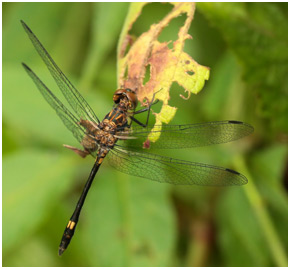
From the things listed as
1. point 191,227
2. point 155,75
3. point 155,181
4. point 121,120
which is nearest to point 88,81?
point 121,120

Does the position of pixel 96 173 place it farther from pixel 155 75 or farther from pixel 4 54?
pixel 4 54

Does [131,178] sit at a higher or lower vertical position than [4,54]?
lower

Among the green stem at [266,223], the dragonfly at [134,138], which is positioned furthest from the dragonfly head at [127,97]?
the green stem at [266,223]

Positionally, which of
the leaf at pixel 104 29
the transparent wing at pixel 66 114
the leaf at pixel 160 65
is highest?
the leaf at pixel 104 29

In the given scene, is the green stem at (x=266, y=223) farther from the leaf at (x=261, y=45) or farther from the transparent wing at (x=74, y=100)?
the transparent wing at (x=74, y=100)

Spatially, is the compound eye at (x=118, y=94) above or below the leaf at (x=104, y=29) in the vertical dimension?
below

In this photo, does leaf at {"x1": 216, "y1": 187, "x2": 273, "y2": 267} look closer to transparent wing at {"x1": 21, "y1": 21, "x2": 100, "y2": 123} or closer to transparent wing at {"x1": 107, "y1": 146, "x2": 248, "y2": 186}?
transparent wing at {"x1": 107, "y1": 146, "x2": 248, "y2": 186}

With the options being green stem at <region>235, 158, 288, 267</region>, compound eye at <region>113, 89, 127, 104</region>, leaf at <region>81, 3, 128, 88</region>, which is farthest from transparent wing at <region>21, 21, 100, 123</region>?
green stem at <region>235, 158, 288, 267</region>
